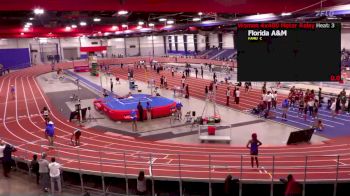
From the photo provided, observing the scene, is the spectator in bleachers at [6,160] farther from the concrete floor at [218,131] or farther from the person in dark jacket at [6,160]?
the concrete floor at [218,131]

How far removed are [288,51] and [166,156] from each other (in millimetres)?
8266

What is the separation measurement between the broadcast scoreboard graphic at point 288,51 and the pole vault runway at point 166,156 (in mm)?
3011

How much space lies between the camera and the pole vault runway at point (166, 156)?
12.7m

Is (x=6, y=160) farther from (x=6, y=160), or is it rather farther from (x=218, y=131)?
(x=218, y=131)

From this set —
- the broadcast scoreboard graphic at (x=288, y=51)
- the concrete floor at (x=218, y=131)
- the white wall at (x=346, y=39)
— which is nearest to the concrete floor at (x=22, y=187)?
the concrete floor at (x=218, y=131)

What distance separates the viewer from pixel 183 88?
35.8 meters

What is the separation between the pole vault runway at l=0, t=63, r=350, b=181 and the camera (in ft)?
41.7

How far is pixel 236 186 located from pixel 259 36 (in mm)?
5590

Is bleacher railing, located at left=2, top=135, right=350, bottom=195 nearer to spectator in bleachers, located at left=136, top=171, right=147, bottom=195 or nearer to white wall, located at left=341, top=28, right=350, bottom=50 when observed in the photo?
spectator in bleachers, located at left=136, top=171, right=147, bottom=195

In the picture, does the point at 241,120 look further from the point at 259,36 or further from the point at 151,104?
the point at 259,36

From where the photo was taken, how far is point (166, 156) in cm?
1575

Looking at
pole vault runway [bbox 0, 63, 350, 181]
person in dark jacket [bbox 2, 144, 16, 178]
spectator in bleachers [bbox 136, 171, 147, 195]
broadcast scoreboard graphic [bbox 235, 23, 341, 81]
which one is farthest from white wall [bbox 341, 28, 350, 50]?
person in dark jacket [bbox 2, 144, 16, 178]

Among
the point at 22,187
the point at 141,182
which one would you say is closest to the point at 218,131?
the point at 141,182

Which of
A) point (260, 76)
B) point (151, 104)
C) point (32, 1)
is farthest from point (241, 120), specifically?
point (32, 1)
